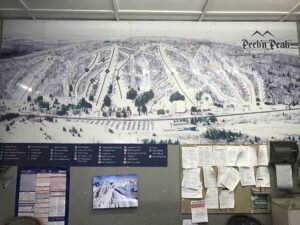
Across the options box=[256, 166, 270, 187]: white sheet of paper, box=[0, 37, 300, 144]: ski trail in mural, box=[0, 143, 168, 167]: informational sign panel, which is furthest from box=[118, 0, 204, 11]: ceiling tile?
box=[256, 166, 270, 187]: white sheet of paper

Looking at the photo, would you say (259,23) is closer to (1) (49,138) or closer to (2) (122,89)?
(2) (122,89)

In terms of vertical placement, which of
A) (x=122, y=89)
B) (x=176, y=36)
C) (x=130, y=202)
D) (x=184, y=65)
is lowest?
(x=130, y=202)

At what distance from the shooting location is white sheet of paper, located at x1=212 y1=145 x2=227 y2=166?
113 inches

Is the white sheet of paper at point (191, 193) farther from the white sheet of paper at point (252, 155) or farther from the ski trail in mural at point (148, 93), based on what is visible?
the white sheet of paper at point (252, 155)

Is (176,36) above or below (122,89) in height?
above

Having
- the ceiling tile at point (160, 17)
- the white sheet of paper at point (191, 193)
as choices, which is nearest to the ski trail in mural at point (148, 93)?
the ceiling tile at point (160, 17)

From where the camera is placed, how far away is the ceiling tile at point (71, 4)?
2725mm

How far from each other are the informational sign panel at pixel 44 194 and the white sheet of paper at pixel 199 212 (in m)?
1.22

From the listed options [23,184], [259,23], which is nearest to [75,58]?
[23,184]

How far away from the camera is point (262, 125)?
115 inches

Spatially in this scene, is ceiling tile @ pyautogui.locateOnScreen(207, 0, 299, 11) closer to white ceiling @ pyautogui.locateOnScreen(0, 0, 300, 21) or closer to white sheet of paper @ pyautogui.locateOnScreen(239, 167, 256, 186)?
white ceiling @ pyautogui.locateOnScreen(0, 0, 300, 21)

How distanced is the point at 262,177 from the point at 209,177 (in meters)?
0.52

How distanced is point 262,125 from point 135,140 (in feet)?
4.24

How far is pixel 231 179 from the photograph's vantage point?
283 cm
